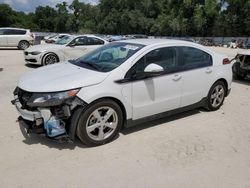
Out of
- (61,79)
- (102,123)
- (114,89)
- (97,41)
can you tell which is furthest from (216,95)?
(97,41)

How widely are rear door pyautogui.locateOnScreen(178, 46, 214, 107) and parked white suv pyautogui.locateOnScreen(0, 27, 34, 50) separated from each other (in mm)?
18775

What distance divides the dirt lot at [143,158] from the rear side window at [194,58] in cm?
109

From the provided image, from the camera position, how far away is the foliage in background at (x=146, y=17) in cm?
5388

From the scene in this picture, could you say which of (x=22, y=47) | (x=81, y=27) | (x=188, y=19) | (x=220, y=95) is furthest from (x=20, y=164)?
(x=81, y=27)

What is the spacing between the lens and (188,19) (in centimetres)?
6312

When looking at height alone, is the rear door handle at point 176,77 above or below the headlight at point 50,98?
above

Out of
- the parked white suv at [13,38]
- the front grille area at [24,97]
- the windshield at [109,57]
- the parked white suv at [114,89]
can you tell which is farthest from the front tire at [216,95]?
the parked white suv at [13,38]

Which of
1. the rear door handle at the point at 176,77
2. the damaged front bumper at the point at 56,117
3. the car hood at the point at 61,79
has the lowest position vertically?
the damaged front bumper at the point at 56,117

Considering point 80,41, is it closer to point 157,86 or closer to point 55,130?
point 157,86

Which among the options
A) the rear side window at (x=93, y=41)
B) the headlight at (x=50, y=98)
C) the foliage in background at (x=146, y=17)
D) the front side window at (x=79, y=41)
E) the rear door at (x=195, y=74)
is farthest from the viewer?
the foliage in background at (x=146, y=17)

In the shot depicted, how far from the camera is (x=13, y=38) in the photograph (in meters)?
21.8

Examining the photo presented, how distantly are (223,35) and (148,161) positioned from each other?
55.9 m

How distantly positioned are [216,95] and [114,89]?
2.77 metres

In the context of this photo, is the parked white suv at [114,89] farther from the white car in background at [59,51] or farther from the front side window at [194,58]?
Answer: the white car in background at [59,51]
